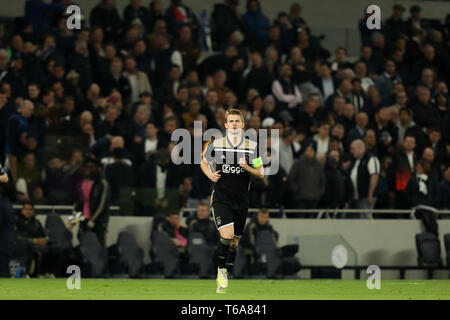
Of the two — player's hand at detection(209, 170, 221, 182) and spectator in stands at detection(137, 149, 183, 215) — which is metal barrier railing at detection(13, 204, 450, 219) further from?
player's hand at detection(209, 170, 221, 182)

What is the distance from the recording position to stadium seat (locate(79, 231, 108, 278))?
69.9 feet

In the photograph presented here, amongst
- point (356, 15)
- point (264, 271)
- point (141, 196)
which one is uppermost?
point (356, 15)

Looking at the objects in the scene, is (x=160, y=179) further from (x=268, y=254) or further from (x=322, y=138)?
(x=322, y=138)

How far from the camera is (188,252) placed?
2216cm

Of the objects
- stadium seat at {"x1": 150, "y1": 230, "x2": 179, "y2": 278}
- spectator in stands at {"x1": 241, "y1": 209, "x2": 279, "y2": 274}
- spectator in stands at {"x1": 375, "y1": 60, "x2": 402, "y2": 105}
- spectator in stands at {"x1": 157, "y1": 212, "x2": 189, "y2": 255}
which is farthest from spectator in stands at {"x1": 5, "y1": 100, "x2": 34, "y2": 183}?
spectator in stands at {"x1": 375, "y1": 60, "x2": 402, "y2": 105}

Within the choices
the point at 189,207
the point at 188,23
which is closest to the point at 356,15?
the point at 188,23

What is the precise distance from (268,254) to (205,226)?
1437mm

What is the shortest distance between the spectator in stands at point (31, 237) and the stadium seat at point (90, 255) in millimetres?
720

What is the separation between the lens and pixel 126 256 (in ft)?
72.0

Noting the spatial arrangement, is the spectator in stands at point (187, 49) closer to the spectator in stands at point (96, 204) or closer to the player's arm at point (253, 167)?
the spectator in stands at point (96, 204)

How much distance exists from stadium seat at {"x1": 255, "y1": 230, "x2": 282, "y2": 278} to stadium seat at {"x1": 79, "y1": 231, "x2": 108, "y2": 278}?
332cm
